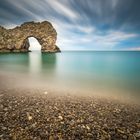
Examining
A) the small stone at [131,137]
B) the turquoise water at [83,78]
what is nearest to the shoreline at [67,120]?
the small stone at [131,137]

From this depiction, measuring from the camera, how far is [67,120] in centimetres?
594

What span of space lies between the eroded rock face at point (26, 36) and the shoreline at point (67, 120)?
150 meters

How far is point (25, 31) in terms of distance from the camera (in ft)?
534

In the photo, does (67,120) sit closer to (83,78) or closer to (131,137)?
(131,137)

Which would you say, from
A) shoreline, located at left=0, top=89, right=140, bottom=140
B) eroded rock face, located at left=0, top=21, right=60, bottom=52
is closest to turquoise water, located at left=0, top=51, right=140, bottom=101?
shoreline, located at left=0, top=89, right=140, bottom=140

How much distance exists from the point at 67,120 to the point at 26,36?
16949 cm

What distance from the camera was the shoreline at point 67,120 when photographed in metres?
4.95

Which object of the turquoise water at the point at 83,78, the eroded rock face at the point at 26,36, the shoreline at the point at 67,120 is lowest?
the turquoise water at the point at 83,78

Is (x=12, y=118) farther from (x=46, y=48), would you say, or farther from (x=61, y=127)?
(x=46, y=48)

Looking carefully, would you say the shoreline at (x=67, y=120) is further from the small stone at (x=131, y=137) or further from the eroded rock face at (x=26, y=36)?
the eroded rock face at (x=26, y=36)

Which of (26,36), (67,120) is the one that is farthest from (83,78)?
(26,36)

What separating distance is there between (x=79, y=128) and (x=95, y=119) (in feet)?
3.78

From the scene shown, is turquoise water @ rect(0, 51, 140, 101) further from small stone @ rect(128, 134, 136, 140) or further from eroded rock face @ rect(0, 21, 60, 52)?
eroded rock face @ rect(0, 21, 60, 52)

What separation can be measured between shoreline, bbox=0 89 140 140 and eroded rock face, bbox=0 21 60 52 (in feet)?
492
